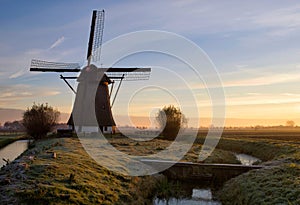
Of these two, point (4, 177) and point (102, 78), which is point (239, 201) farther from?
point (102, 78)

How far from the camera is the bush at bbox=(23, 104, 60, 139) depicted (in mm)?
46344

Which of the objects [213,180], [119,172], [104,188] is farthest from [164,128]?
[104,188]

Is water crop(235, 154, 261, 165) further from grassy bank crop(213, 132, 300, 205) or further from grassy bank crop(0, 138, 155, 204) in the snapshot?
grassy bank crop(0, 138, 155, 204)

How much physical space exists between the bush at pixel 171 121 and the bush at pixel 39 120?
17.1m

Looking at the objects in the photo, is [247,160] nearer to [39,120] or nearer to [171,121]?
[171,121]

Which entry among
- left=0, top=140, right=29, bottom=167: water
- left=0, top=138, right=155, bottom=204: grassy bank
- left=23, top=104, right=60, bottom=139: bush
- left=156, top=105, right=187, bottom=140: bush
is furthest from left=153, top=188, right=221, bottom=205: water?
left=23, top=104, right=60, bottom=139: bush

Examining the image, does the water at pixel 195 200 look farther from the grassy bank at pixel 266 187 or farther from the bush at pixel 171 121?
the bush at pixel 171 121

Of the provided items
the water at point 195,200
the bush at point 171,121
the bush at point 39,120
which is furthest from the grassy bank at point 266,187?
the bush at point 39,120

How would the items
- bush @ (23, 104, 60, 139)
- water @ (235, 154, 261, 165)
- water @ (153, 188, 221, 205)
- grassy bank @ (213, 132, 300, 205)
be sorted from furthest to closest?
bush @ (23, 104, 60, 139) < water @ (235, 154, 261, 165) < water @ (153, 188, 221, 205) < grassy bank @ (213, 132, 300, 205)

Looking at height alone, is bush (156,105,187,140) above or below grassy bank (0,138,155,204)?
above

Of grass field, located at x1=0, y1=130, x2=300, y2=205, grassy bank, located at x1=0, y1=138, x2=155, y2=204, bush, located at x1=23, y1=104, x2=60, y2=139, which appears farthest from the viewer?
bush, located at x1=23, y1=104, x2=60, y2=139

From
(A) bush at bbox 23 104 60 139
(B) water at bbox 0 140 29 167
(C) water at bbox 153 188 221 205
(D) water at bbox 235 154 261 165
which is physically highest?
(A) bush at bbox 23 104 60 139

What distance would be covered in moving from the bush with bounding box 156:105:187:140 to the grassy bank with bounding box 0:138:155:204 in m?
28.8

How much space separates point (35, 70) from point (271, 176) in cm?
3003
